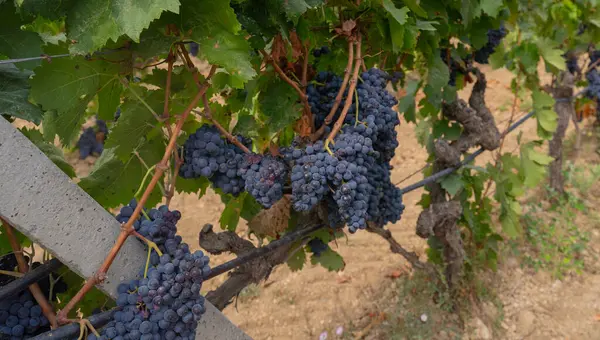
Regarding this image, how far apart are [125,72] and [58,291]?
64 cm

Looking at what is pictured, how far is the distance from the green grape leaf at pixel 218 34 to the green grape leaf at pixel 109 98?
1.16 feet

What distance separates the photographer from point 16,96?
1.21m

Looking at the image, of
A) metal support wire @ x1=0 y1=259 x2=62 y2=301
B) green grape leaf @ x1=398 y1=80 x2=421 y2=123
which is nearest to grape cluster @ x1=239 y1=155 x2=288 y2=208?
metal support wire @ x1=0 y1=259 x2=62 y2=301

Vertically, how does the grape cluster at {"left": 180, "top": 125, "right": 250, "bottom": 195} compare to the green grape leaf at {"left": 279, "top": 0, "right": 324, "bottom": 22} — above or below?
below

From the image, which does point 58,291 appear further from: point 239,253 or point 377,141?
point 377,141

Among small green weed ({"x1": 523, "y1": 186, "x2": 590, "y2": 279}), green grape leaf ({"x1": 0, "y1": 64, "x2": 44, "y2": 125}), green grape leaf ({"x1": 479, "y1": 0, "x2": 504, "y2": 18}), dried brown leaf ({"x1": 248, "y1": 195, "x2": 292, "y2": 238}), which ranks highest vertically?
green grape leaf ({"x1": 0, "y1": 64, "x2": 44, "y2": 125})

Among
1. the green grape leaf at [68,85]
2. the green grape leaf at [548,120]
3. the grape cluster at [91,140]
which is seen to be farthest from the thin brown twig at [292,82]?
the grape cluster at [91,140]

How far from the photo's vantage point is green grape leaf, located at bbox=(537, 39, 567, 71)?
3.14m

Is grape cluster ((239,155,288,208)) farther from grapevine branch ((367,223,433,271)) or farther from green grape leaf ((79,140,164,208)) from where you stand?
grapevine branch ((367,223,433,271))

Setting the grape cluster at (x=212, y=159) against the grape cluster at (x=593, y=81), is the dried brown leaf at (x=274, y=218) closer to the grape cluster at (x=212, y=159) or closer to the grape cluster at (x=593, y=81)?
the grape cluster at (x=212, y=159)

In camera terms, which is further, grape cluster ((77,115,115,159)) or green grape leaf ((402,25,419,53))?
grape cluster ((77,115,115,159))

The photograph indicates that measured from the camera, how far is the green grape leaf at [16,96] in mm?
1160

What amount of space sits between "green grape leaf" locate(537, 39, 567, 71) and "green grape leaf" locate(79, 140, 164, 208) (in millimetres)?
2595

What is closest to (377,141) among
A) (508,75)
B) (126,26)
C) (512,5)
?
(126,26)
